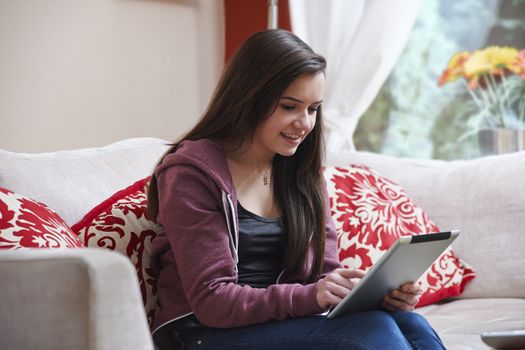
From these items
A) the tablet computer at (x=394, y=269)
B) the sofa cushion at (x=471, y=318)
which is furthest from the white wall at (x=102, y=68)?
the tablet computer at (x=394, y=269)

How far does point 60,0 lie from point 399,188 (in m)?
1.31

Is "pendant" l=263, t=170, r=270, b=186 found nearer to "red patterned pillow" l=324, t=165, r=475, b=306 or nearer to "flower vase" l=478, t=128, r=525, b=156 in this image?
"red patterned pillow" l=324, t=165, r=475, b=306

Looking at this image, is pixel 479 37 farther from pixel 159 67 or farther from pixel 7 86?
pixel 7 86

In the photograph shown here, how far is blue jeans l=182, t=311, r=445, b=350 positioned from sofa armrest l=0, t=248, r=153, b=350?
1.36 feet

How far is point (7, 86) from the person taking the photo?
9.62ft

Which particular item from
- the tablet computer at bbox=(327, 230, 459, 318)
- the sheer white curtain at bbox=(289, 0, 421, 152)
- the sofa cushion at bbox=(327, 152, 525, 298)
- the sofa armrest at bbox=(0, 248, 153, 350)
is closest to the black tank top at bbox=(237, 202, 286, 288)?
the tablet computer at bbox=(327, 230, 459, 318)

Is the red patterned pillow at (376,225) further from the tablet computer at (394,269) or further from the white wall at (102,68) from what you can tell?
the white wall at (102,68)

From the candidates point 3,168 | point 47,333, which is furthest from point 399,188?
point 47,333

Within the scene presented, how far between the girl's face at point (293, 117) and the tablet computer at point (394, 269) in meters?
0.37

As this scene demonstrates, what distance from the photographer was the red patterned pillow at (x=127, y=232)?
1.97 m

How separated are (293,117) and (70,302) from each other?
77 cm

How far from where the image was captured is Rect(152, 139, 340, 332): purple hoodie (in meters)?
1.79

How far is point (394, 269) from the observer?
1729 millimetres

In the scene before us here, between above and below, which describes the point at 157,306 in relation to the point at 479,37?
below
